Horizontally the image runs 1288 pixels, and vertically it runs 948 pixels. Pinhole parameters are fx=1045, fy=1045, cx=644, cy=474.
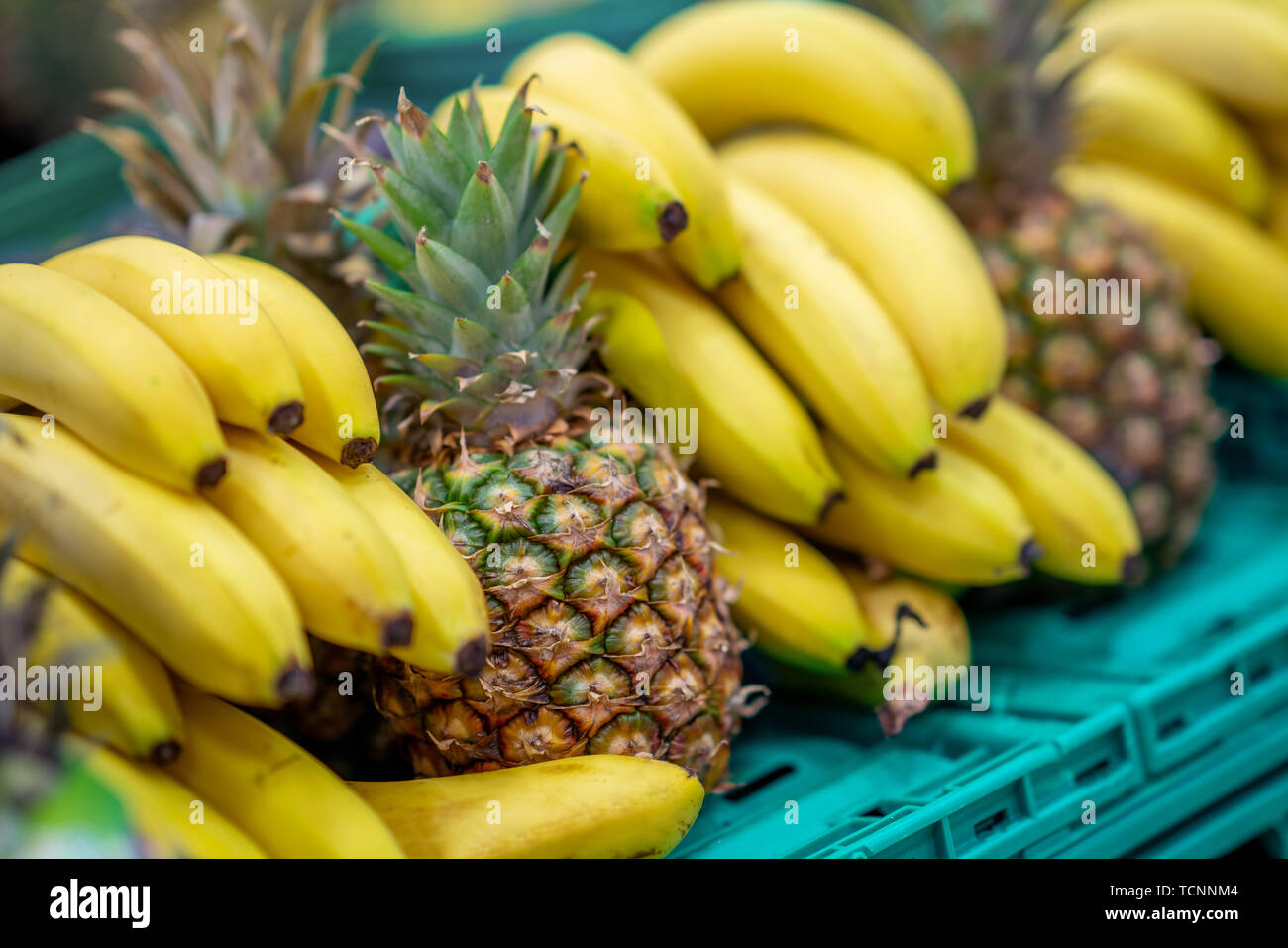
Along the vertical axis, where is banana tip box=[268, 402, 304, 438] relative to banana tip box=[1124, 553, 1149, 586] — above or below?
above

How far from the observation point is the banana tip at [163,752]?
991 mm

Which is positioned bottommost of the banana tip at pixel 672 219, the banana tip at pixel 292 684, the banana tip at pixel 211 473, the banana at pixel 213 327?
the banana tip at pixel 292 684

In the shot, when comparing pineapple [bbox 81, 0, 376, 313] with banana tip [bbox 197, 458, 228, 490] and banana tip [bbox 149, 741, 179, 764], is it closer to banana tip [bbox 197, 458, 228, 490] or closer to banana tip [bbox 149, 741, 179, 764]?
banana tip [bbox 197, 458, 228, 490]

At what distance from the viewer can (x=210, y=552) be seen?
958 mm

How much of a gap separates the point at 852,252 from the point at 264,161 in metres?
0.92

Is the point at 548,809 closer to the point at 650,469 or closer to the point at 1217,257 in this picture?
the point at 650,469

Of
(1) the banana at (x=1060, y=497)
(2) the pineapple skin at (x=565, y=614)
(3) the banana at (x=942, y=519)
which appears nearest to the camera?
(2) the pineapple skin at (x=565, y=614)

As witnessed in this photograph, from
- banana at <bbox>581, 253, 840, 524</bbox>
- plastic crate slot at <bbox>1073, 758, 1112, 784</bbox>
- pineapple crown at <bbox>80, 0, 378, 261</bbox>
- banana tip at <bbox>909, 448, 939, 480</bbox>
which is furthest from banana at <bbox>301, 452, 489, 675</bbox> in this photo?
plastic crate slot at <bbox>1073, 758, 1112, 784</bbox>

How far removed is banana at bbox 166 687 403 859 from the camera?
1046 mm

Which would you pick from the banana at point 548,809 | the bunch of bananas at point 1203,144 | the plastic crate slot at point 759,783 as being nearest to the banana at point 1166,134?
the bunch of bananas at point 1203,144

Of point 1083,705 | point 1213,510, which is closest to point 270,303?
point 1083,705

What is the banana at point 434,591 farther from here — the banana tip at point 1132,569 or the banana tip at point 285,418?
the banana tip at point 1132,569

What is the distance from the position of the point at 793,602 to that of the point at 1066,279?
819 mm

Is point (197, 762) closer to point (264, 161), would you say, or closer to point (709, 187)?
point (264, 161)
